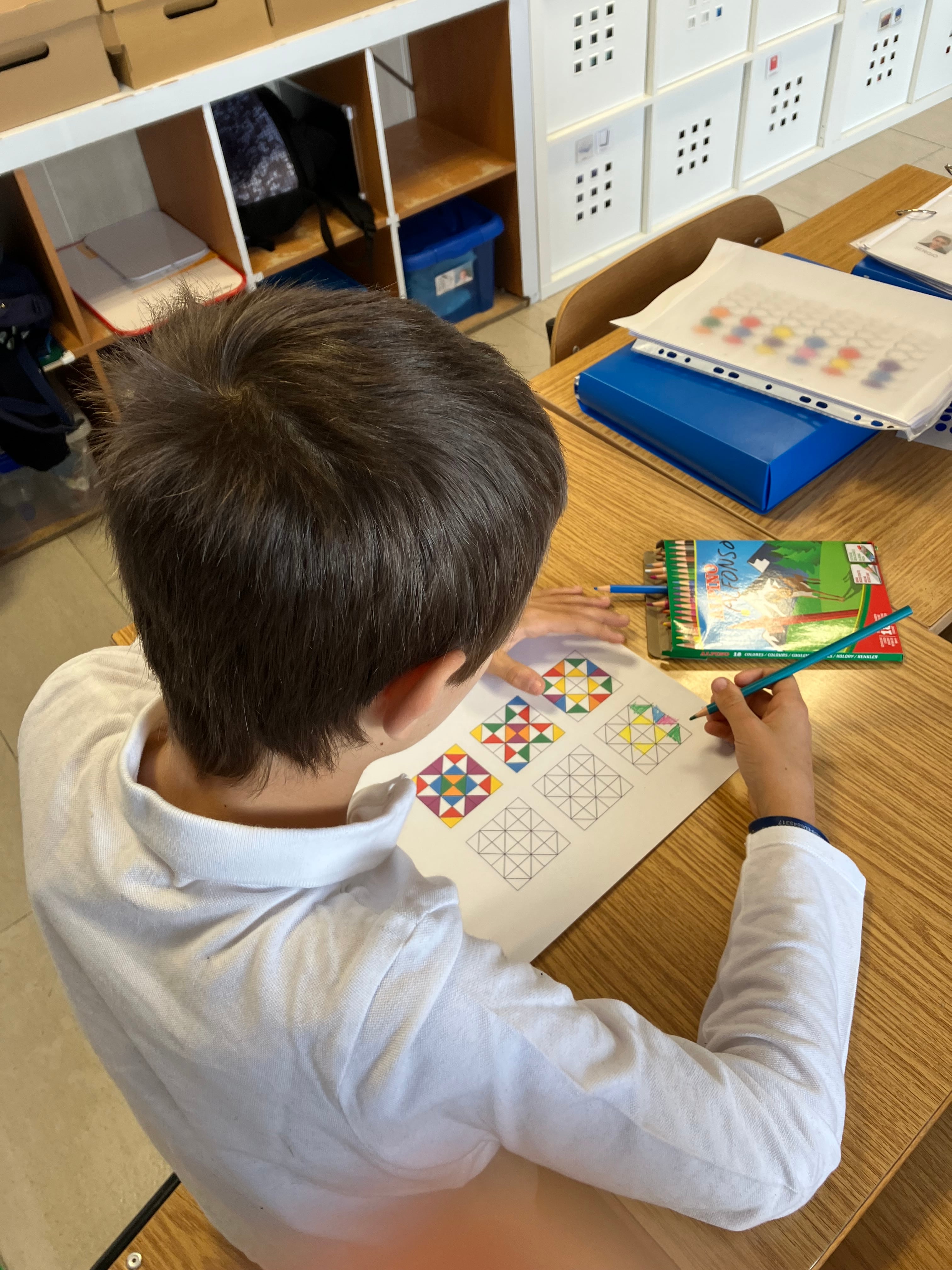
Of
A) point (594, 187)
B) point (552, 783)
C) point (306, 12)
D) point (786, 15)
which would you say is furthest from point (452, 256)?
point (552, 783)

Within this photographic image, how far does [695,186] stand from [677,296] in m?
2.05

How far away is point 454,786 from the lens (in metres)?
0.87

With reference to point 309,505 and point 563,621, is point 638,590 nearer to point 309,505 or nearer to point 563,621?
point 563,621

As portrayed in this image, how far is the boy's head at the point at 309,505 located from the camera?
477mm

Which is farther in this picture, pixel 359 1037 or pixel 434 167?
pixel 434 167

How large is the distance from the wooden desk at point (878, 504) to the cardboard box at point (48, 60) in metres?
1.16

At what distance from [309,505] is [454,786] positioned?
453 mm

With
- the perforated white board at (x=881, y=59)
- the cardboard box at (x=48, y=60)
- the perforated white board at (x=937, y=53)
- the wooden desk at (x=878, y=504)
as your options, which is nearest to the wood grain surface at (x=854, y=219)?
the wooden desk at (x=878, y=504)

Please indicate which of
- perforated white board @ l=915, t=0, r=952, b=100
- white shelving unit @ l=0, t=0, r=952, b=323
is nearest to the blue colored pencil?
white shelving unit @ l=0, t=0, r=952, b=323

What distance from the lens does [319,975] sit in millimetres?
518

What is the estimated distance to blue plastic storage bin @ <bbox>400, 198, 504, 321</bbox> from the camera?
96.8 inches

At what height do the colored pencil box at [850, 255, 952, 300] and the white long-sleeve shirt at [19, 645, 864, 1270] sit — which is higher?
the white long-sleeve shirt at [19, 645, 864, 1270]

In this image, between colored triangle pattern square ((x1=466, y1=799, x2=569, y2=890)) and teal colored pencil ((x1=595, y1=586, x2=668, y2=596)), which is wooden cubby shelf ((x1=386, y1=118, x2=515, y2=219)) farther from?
colored triangle pattern square ((x1=466, y1=799, x2=569, y2=890))

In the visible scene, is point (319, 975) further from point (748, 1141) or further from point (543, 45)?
point (543, 45)
